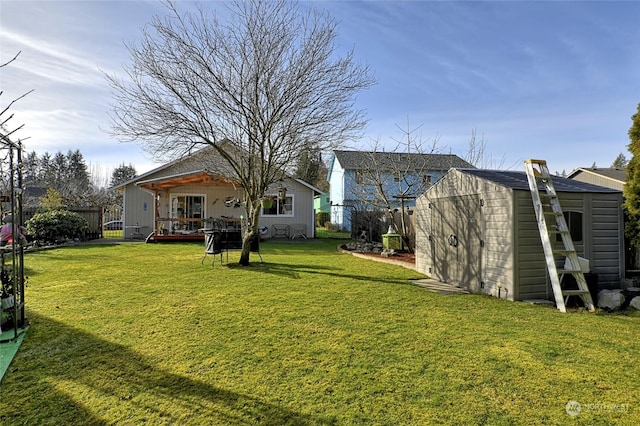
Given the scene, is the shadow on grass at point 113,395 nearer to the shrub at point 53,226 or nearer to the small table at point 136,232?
the shrub at point 53,226

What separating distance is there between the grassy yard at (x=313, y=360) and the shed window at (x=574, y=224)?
60.9 inches

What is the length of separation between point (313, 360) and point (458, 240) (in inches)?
190

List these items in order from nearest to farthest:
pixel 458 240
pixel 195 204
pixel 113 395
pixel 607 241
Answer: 1. pixel 113 395
2. pixel 607 241
3. pixel 458 240
4. pixel 195 204

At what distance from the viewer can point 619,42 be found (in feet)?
29.1

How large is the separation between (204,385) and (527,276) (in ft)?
17.5

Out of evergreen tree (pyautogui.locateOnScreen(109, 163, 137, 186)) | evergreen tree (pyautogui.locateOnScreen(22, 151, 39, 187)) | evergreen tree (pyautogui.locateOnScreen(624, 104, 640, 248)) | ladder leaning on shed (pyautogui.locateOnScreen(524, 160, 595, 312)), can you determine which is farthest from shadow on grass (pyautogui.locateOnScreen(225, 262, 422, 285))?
evergreen tree (pyautogui.locateOnScreen(109, 163, 137, 186))

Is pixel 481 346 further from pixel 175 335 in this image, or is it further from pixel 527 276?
pixel 175 335

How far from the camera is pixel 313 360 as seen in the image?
335 cm

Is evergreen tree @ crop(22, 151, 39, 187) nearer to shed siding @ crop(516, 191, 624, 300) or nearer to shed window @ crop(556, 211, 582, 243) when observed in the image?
shed siding @ crop(516, 191, 624, 300)

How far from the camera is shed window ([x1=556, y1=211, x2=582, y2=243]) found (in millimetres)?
6148

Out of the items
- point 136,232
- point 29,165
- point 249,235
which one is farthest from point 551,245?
point 136,232

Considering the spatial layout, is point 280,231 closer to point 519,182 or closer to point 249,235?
point 249,235

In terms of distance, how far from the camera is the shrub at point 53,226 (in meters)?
14.3

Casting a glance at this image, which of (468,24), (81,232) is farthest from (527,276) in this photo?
(81,232)
